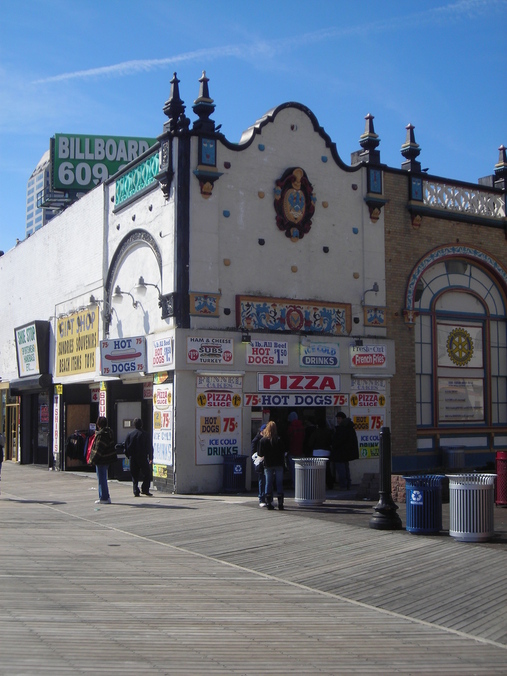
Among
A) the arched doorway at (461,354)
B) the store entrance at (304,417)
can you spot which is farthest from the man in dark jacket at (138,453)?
the arched doorway at (461,354)

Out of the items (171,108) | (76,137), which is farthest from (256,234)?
(76,137)

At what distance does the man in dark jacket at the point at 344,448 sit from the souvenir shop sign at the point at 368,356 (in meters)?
2.51

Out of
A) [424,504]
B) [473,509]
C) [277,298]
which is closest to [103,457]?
[277,298]

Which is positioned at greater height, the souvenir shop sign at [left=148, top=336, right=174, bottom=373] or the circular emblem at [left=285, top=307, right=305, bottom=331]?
the circular emblem at [left=285, top=307, right=305, bottom=331]

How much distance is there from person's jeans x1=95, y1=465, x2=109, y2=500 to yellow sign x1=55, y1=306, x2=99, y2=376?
7451mm

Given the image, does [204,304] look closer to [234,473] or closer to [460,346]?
[234,473]

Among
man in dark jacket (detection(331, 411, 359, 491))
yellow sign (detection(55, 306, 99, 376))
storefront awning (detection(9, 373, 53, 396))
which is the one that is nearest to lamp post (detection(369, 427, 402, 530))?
man in dark jacket (detection(331, 411, 359, 491))

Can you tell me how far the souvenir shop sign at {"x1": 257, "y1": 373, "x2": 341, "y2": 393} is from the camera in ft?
63.9

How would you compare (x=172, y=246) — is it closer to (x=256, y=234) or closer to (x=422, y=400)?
(x=256, y=234)

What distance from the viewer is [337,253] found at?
21156 mm

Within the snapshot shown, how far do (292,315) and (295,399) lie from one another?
208cm

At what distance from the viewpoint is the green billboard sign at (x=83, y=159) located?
33188 millimetres

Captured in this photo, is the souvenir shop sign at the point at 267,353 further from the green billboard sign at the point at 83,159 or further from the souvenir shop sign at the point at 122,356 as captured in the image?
the green billboard sign at the point at 83,159

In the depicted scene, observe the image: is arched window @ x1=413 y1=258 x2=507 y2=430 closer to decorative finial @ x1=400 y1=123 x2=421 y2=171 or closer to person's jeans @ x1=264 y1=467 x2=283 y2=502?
decorative finial @ x1=400 y1=123 x2=421 y2=171
